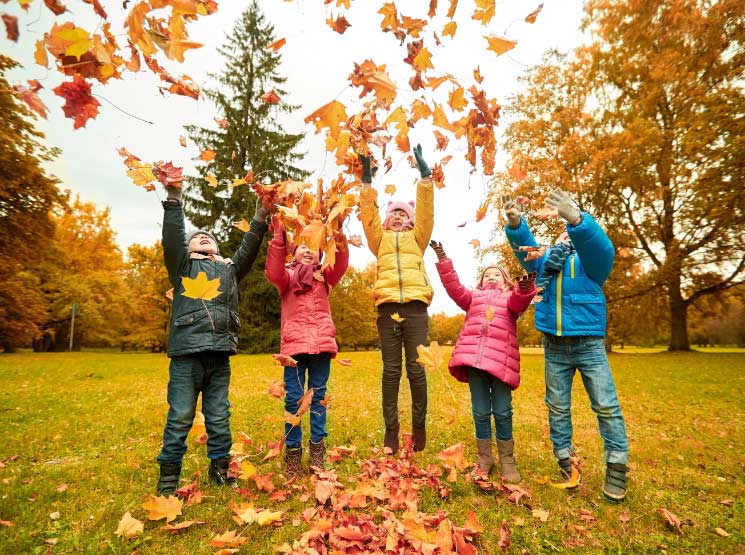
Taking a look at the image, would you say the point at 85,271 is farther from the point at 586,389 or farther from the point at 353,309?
the point at 586,389

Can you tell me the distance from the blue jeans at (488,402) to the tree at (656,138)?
10.6 m

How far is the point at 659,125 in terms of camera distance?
15.8 meters

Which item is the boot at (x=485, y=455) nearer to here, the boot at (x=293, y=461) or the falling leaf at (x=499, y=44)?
the boot at (x=293, y=461)

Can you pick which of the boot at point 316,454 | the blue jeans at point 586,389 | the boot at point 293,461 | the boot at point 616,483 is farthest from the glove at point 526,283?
the boot at point 293,461

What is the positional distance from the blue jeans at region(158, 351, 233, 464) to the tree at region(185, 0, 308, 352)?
1685 centimetres

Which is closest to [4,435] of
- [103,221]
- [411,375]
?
[411,375]

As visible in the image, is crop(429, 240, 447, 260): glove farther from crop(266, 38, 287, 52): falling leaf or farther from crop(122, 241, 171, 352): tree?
crop(122, 241, 171, 352): tree

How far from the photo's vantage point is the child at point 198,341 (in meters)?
2.80

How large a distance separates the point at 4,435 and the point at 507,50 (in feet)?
21.0

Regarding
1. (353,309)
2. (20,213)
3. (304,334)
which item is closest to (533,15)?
(304,334)

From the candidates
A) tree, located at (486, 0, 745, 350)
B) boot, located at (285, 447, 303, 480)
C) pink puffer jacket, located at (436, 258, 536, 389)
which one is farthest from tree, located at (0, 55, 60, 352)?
tree, located at (486, 0, 745, 350)

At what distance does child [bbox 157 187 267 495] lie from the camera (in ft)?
9.18

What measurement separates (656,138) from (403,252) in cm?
1493

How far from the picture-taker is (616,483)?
279 centimetres
